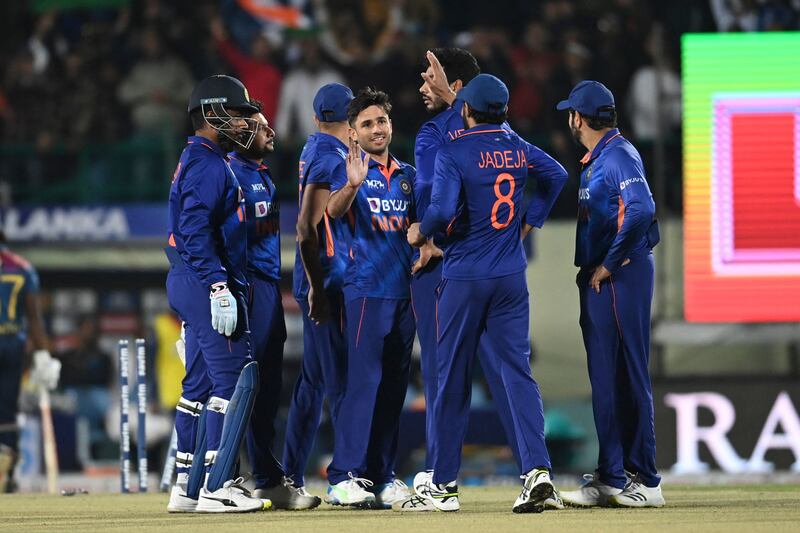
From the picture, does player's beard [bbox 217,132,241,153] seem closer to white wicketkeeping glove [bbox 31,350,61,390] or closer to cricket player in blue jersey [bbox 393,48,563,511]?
cricket player in blue jersey [bbox 393,48,563,511]

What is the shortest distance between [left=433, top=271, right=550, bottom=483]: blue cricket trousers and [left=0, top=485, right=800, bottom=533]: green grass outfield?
40 cm

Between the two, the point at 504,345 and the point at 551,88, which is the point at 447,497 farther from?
the point at 551,88

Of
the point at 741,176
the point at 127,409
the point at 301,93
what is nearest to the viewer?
the point at 127,409

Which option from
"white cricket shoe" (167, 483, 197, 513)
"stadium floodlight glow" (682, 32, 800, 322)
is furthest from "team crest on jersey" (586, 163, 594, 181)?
"stadium floodlight glow" (682, 32, 800, 322)

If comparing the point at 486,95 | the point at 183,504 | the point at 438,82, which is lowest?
the point at 183,504

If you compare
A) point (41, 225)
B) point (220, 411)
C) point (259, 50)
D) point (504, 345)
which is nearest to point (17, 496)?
point (220, 411)

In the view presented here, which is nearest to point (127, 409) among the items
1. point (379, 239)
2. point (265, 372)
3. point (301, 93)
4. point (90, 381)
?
point (265, 372)

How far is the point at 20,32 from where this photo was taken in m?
18.3

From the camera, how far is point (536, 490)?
779cm

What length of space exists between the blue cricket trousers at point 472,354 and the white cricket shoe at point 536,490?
9cm

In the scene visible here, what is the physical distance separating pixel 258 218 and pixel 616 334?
76.2 inches

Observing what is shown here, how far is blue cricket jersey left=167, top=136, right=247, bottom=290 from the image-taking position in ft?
25.9

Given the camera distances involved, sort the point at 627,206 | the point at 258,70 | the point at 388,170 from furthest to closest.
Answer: the point at 258,70 → the point at 388,170 → the point at 627,206

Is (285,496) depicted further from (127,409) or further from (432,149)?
(127,409)
